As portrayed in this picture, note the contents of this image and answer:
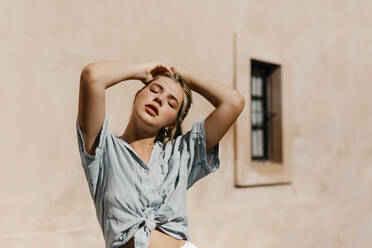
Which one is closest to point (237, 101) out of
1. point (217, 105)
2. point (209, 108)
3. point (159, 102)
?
point (217, 105)

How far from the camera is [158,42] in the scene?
4.37 metres

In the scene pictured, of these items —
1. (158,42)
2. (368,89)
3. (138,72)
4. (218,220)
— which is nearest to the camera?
(138,72)

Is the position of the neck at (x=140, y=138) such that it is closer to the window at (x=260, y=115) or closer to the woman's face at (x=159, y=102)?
the woman's face at (x=159, y=102)

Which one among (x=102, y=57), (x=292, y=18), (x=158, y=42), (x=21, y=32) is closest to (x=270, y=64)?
(x=292, y=18)

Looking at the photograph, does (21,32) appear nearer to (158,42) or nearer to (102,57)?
(102,57)

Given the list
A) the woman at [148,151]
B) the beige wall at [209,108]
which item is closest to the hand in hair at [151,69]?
the woman at [148,151]

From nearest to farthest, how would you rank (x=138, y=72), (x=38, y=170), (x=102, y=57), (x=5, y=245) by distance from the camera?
Result: (x=138, y=72) < (x=5, y=245) < (x=38, y=170) < (x=102, y=57)

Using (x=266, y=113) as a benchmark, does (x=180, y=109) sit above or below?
above

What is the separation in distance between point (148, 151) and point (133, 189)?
0.24m

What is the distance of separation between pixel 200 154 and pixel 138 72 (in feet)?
1.58

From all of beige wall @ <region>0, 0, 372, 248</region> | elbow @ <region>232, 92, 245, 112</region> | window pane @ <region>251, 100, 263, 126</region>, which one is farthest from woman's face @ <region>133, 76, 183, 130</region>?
window pane @ <region>251, 100, 263, 126</region>

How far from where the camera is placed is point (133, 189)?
1.90 m

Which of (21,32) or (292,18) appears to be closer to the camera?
(21,32)

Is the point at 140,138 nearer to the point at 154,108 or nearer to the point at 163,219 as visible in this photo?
the point at 154,108
